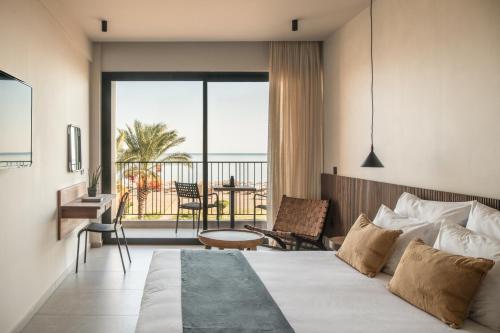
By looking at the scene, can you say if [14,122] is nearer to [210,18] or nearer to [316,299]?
[316,299]

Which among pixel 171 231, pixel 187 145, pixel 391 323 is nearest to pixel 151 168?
pixel 187 145

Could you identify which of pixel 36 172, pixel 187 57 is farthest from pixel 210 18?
pixel 36 172

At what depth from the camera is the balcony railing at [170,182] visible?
721 cm

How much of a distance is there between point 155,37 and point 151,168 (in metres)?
3.30

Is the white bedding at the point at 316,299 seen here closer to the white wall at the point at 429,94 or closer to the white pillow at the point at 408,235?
the white pillow at the point at 408,235

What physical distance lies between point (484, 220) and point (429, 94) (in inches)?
46.3

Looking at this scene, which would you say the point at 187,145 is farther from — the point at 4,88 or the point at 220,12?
the point at 4,88

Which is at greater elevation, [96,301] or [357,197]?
[357,197]

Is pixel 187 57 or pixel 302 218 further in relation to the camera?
pixel 187 57

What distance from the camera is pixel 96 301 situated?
10.7 ft

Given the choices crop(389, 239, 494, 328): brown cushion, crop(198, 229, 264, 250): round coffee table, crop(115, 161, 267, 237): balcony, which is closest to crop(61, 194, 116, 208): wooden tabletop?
crop(198, 229, 264, 250): round coffee table

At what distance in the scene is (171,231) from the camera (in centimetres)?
628

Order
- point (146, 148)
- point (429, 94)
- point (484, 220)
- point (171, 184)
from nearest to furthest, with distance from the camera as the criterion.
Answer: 1. point (484, 220)
2. point (429, 94)
3. point (171, 184)
4. point (146, 148)

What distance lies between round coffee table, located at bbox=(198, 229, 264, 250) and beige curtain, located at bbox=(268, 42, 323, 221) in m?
1.46
